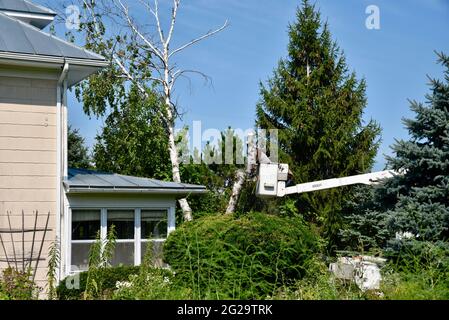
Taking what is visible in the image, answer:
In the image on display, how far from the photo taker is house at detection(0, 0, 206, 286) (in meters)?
13.2

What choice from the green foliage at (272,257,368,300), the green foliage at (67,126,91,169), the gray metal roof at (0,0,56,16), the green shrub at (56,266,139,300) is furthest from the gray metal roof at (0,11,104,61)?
the green foliage at (67,126,91,169)

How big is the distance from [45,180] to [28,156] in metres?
0.58

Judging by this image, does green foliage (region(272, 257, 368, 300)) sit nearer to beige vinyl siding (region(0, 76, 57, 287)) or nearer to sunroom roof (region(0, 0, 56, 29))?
beige vinyl siding (region(0, 76, 57, 287))

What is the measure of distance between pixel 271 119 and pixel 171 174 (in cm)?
379

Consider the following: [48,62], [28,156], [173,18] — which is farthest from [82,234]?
[173,18]

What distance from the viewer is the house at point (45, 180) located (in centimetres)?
1321

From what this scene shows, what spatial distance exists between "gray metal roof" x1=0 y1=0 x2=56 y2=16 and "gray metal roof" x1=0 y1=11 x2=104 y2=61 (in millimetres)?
431

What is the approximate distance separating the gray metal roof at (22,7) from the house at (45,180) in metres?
0.89

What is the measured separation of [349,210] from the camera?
16281mm

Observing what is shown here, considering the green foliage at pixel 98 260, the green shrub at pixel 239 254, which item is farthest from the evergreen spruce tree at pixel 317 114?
the green foliage at pixel 98 260

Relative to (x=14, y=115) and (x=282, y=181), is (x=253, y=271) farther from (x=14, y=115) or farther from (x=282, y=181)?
(x=282, y=181)

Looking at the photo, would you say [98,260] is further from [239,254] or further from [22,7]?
[22,7]

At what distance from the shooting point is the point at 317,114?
2150 centimetres
